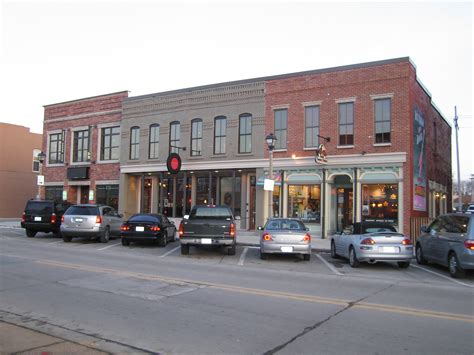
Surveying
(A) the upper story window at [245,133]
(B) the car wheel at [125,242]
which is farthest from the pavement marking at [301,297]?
(A) the upper story window at [245,133]

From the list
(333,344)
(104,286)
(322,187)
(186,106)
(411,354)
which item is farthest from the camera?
(186,106)

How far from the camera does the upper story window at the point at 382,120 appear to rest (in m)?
20.9

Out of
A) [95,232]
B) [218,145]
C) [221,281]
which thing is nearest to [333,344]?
[221,281]

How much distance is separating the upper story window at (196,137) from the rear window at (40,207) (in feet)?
28.8

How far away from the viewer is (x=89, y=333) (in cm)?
612

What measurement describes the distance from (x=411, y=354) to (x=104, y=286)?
6.53 m

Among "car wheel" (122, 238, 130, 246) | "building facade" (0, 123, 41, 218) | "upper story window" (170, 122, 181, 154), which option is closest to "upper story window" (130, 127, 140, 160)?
"upper story window" (170, 122, 181, 154)

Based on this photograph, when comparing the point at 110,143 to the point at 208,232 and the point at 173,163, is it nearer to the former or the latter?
the point at 173,163

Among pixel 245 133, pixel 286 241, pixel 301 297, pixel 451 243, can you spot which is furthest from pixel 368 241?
pixel 245 133

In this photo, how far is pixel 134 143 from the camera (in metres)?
29.5

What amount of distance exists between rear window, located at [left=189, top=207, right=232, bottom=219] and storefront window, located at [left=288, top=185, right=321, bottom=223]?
25.0ft

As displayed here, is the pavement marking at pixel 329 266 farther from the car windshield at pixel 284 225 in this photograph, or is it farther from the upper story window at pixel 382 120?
the upper story window at pixel 382 120

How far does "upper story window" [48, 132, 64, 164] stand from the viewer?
111ft

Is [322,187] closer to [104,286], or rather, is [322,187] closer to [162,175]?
[162,175]
